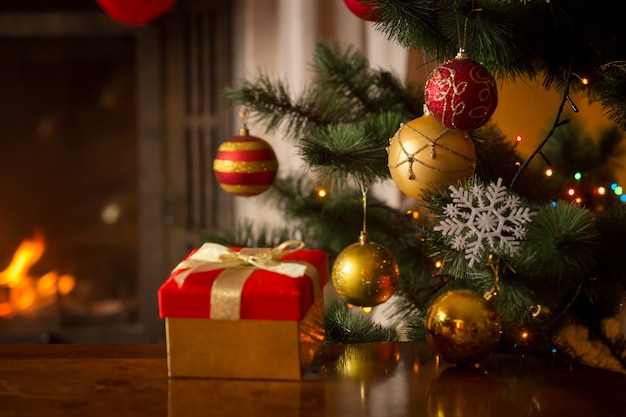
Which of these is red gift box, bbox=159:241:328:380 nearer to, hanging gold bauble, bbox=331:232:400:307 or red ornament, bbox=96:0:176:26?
hanging gold bauble, bbox=331:232:400:307

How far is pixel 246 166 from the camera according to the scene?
3.92ft

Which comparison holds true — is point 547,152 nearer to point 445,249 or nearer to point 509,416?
point 445,249

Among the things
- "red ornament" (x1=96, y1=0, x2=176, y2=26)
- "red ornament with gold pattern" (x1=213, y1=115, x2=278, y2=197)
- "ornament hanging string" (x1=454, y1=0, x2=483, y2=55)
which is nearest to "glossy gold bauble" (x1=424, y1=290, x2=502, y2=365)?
"ornament hanging string" (x1=454, y1=0, x2=483, y2=55)

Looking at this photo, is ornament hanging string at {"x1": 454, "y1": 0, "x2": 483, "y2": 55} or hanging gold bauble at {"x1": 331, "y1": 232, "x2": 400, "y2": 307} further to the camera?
hanging gold bauble at {"x1": 331, "y1": 232, "x2": 400, "y2": 307}

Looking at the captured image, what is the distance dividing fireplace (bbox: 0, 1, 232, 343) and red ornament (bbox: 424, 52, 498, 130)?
1272 mm

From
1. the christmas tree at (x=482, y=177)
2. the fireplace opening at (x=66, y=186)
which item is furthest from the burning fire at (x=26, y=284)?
the christmas tree at (x=482, y=177)

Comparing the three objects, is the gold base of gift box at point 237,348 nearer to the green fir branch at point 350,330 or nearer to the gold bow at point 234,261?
the gold bow at point 234,261

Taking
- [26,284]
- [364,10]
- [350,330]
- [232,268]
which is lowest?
[26,284]

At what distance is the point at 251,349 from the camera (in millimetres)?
722

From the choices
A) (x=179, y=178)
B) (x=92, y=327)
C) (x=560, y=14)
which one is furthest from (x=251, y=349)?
(x=92, y=327)

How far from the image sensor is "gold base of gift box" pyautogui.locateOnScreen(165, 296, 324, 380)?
28.3 inches

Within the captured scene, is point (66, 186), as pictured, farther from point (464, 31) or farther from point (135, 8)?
point (464, 31)

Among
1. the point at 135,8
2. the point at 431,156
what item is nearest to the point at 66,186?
the point at 135,8

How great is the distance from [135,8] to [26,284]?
0.87m
